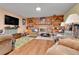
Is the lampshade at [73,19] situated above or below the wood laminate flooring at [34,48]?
above

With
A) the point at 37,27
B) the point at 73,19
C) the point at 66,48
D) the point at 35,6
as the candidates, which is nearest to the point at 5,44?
the point at 37,27

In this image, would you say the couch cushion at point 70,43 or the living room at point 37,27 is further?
the living room at point 37,27

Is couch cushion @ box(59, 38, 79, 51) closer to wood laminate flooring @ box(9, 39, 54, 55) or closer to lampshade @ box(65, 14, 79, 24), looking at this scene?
wood laminate flooring @ box(9, 39, 54, 55)

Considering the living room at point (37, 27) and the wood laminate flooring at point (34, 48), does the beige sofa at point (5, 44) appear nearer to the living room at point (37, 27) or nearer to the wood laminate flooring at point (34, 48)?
the living room at point (37, 27)

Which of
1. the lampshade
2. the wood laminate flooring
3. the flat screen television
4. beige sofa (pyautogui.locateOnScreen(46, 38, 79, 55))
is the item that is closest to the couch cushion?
beige sofa (pyautogui.locateOnScreen(46, 38, 79, 55))

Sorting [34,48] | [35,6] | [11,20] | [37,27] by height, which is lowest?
[34,48]

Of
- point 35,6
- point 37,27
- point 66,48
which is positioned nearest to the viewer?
point 66,48

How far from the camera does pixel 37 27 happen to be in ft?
7.42

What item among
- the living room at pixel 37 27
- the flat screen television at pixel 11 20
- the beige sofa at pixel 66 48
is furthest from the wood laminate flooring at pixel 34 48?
the flat screen television at pixel 11 20

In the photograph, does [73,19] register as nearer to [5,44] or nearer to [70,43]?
[70,43]

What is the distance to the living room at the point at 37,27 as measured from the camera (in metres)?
2.13

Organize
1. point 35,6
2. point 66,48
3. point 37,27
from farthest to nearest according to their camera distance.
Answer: point 37,27, point 35,6, point 66,48

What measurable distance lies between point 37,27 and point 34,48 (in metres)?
0.39

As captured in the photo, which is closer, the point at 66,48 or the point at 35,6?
the point at 66,48
